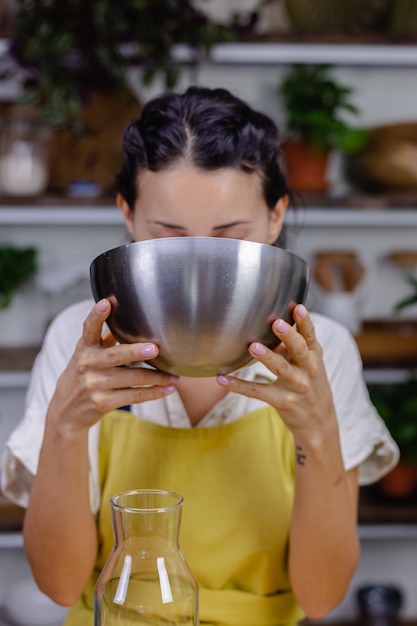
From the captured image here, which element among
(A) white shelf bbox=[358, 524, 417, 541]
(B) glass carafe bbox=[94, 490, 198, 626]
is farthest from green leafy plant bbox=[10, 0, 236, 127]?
(B) glass carafe bbox=[94, 490, 198, 626]

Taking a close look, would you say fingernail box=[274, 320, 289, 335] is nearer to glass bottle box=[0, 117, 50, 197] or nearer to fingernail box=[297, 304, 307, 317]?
fingernail box=[297, 304, 307, 317]

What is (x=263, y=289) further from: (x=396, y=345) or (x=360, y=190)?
(x=360, y=190)

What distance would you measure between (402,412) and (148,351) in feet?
5.87

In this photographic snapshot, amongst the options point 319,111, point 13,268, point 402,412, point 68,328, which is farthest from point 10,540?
point 319,111

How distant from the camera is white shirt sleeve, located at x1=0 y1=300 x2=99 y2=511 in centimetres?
130

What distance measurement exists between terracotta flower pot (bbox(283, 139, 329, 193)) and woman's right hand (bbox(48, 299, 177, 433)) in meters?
1.73

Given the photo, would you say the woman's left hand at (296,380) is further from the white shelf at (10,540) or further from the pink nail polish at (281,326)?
the white shelf at (10,540)

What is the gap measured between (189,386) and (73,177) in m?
1.38

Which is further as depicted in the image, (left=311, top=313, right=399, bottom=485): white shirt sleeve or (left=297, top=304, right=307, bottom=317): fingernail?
(left=311, top=313, right=399, bottom=485): white shirt sleeve

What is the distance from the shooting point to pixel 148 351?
32.2 inches

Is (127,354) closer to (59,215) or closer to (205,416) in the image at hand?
(205,416)

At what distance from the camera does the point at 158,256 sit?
31.0 inches

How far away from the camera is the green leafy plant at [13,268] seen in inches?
101

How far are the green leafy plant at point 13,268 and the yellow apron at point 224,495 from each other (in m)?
1.31
